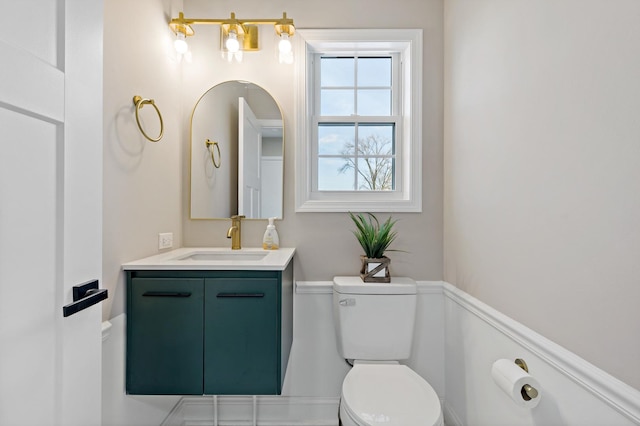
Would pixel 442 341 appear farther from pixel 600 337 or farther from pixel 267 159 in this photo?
pixel 267 159

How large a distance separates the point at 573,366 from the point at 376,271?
92cm

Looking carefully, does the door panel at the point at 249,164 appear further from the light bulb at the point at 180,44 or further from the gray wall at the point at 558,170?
the gray wall at the point at 558,170

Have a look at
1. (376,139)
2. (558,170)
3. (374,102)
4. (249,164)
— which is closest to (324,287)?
(249,164)

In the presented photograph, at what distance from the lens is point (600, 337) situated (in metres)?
0.87

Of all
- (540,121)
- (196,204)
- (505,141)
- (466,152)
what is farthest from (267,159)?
(540,121)

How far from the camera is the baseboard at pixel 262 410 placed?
1.91 m

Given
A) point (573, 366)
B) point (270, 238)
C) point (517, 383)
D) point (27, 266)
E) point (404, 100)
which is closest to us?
point (27, 266)

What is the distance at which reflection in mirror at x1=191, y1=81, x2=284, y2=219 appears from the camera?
1.96 metres

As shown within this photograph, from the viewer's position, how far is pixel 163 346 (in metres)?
1.39

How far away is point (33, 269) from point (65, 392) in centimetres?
30

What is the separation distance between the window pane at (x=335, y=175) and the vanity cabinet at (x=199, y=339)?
0.90 m

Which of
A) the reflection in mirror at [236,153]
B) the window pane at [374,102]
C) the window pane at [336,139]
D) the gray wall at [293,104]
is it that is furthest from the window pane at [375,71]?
the reflection in mirror at [236,153]

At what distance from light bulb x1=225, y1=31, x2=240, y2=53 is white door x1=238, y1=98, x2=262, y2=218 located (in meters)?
0.27

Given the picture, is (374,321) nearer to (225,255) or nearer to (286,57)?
(225,255)
